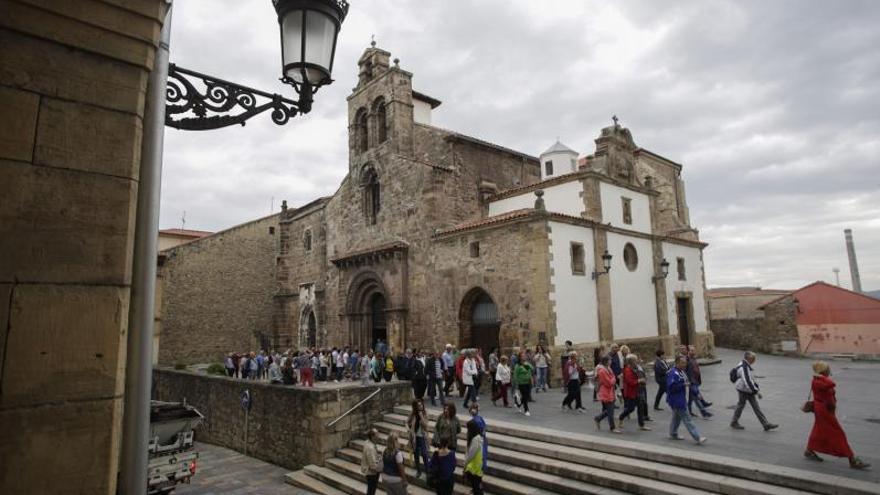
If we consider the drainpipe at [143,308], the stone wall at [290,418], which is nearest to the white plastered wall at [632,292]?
the stone wall at [290,418]

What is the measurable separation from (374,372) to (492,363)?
4164mm

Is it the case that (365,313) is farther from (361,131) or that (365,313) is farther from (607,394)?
(607,394)

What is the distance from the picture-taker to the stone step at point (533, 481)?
7.92 metres

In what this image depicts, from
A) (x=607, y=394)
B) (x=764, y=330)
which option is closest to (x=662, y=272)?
(x=764, y=330)

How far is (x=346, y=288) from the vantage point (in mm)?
24062

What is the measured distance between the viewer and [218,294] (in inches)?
1139

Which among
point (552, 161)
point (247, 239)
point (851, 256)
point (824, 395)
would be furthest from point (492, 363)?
point (851, 256)

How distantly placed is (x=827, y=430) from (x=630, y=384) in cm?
320

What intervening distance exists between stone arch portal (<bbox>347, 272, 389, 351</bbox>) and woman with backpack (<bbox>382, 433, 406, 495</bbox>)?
14.9 metres

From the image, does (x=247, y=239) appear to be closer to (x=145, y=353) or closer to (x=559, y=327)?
(x=559, y=327)

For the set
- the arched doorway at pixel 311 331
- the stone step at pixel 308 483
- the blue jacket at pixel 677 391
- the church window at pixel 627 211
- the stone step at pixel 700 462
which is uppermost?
the church window at pixel 627 211

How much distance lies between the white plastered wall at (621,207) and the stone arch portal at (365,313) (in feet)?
34.3

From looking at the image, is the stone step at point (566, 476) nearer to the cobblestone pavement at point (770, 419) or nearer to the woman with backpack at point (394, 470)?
the cobblestone pavement at point (770, 419)

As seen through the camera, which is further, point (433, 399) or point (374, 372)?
point (374, 372)
